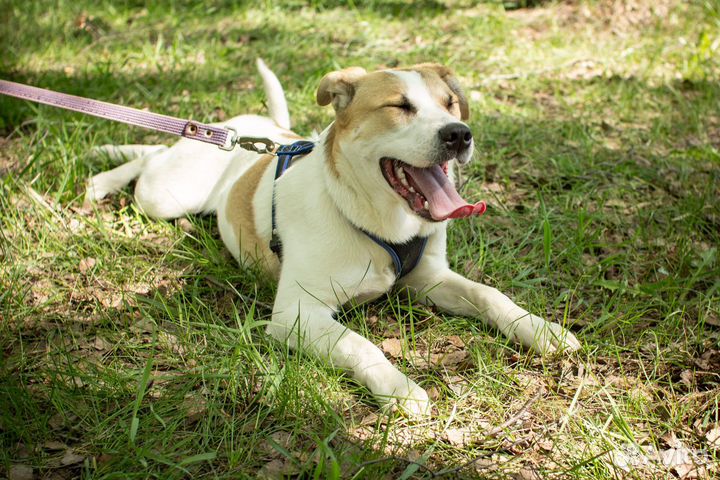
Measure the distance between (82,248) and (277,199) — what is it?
1233mm

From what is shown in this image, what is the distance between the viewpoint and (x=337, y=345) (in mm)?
2701

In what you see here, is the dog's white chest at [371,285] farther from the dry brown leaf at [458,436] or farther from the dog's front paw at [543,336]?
the dry brown leaf at [458,436]

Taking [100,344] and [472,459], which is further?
[100,344]

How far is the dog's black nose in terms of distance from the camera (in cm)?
267

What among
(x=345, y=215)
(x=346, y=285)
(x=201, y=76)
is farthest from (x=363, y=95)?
(x=201, y=76)

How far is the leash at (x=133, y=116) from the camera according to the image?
3285 millimetres

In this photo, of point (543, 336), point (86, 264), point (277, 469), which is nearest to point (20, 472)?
point (277, 469)

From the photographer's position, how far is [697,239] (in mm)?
3717

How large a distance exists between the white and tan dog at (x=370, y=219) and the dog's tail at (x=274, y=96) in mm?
973

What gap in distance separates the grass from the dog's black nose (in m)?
0.88

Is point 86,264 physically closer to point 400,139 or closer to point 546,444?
point 400,139

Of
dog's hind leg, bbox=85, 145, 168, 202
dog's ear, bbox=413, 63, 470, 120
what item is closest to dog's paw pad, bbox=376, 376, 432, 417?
dog's ear, bbox=413, 63, 470, 120

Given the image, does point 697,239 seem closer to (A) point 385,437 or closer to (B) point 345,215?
(B) point 345,215

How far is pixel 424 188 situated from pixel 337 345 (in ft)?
2.56
